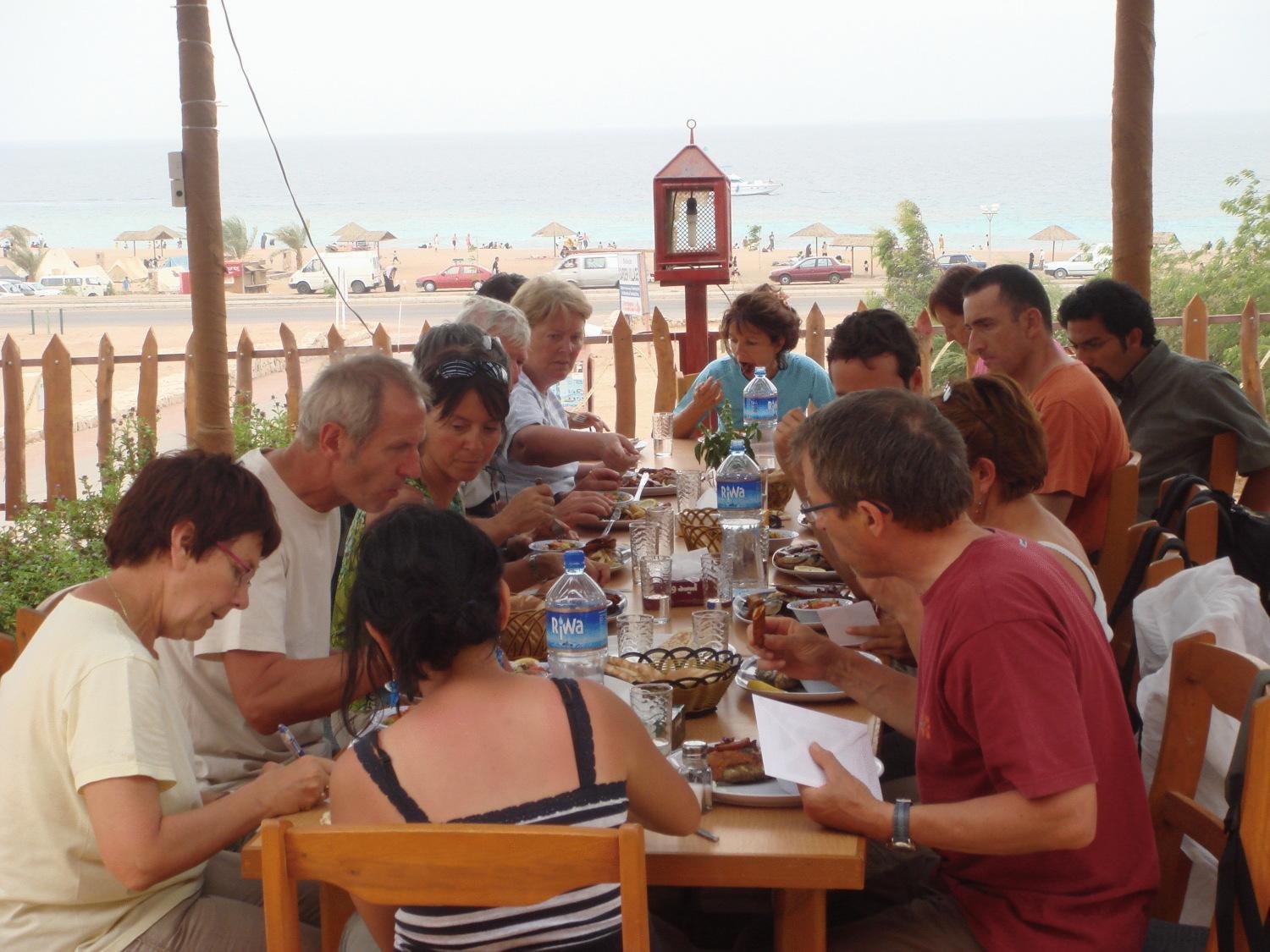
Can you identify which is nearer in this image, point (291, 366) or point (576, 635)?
point (576, 635)

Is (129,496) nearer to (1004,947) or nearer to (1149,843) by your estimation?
(1004,947)

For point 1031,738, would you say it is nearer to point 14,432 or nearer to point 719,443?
point 719,443

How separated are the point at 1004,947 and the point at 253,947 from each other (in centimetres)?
119

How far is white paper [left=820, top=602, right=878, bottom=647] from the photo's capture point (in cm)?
256

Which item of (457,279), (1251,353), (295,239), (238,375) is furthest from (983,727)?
(295,239)

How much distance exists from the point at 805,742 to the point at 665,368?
6.36 m

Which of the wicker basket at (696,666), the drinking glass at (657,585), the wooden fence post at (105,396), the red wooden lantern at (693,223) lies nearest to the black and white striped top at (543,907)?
the wicker basket at (696,666)

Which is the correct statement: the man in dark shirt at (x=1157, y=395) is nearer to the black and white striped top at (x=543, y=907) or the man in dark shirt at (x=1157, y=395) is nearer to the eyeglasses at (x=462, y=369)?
the eyeglasses at (x=462, y=369)

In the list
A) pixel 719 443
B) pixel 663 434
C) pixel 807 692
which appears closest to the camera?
pixel 807 692

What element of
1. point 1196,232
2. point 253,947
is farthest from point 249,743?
point 1196,232

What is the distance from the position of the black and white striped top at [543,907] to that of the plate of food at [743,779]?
0.29 m

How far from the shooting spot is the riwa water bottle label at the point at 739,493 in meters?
3.32

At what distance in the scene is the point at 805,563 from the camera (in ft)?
10.8

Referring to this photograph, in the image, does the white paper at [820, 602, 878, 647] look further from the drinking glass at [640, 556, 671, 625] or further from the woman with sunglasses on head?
the woman with sunglasses on head
